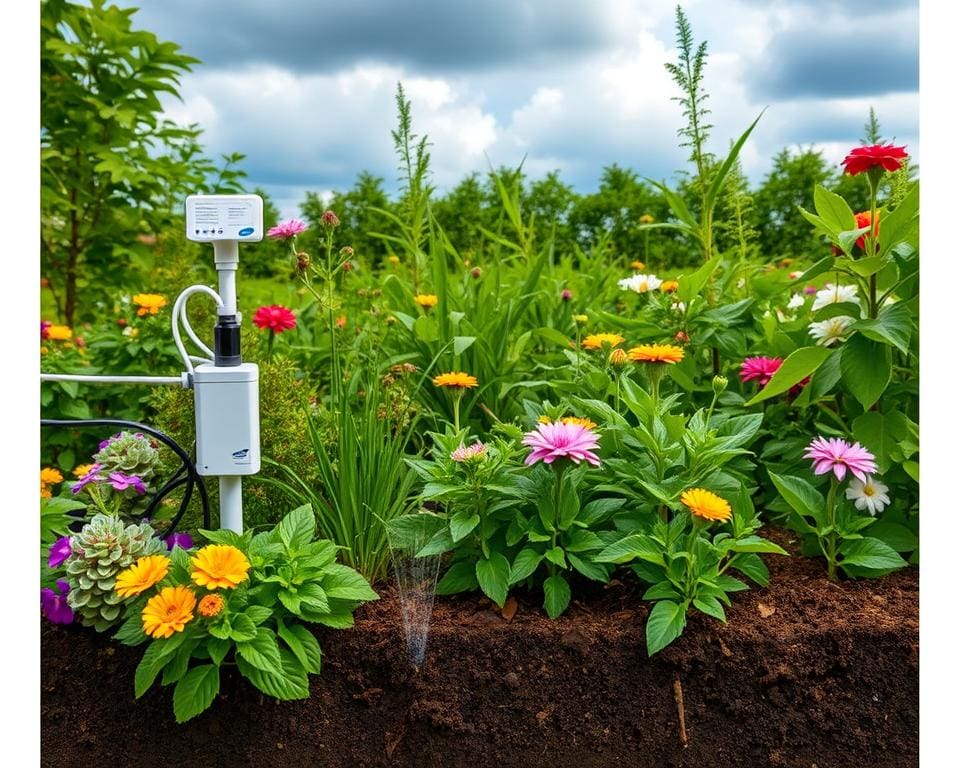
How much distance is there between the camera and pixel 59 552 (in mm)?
2010

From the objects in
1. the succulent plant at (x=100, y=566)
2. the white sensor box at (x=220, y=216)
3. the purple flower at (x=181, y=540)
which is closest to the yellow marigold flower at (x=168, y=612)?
the succulent plant at (x=100, y=566)

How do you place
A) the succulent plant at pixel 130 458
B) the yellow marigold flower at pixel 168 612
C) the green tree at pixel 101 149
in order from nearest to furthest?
the yellow marigold flower at pixel 168 612 < the succulent plant at pixel 130 458 < the green tree at pixel 101 149

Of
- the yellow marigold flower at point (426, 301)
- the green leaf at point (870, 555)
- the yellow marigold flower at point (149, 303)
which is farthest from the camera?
the yellow marigold flower at point (149, 303)

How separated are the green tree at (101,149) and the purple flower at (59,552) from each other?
9.09 ft

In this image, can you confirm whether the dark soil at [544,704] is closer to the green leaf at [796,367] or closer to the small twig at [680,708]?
the small twig at [680,708]

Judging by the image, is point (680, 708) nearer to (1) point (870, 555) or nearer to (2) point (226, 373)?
(1) point (870, 555)

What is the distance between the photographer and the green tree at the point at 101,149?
4.54 m

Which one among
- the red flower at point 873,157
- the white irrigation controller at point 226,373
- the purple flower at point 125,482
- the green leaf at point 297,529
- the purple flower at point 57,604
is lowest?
the purple flower at point 57,604

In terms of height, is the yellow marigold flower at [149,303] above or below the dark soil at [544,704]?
above

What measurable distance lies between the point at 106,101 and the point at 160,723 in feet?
12.1

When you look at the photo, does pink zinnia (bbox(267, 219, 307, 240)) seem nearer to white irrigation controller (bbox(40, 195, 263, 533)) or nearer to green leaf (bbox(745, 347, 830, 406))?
white irrigation controller (bbox(40, 195, 263, 533))

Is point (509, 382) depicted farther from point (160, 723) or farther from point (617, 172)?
point (617, 172)

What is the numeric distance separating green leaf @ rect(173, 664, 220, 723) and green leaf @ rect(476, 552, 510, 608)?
55 cm

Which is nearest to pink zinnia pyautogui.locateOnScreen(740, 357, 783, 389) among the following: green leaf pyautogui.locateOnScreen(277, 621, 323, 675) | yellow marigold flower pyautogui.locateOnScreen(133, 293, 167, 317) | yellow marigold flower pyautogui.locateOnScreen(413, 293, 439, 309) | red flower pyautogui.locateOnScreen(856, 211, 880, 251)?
red flower pyautogui.locateOnScreen(856, 211, 880, 251)
